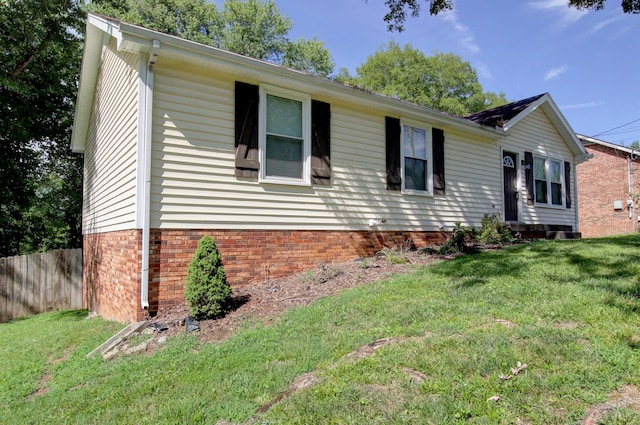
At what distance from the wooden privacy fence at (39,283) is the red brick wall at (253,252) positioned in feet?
22.9

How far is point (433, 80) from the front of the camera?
32594mm

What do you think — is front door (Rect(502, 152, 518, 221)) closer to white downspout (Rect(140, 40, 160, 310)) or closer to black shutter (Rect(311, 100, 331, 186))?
black shutter (Rect(311, 100, 331, 186))

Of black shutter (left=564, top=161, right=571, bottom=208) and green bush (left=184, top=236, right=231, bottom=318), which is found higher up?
black shutter (left=564, top=161, right=571, bottom=208)

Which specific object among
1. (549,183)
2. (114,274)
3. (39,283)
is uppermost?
(549,183)

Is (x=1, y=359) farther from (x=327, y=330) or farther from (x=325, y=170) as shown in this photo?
(x=325, y=170)

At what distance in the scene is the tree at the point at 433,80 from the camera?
105 ft

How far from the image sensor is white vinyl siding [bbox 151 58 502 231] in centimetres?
608

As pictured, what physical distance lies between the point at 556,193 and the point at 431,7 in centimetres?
763

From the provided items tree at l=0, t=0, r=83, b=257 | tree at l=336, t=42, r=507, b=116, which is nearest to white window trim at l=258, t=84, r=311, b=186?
tree at l=0, t=0, r=83, b=257

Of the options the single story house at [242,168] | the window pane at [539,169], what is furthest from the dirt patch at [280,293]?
the window pane at [539,169]

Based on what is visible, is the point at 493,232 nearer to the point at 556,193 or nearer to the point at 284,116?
the point at 556,193

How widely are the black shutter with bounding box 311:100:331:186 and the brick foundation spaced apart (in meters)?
1.08

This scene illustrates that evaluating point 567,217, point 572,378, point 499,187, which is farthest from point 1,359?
point 567,217

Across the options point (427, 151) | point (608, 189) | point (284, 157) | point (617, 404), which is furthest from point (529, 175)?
→ point (608, 189)
